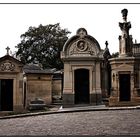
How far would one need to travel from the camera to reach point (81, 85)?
19.0m

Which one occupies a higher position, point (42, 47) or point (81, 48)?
point (42, 47)

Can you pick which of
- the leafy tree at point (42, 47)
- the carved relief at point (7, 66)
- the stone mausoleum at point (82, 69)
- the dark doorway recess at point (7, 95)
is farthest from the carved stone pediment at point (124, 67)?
the leafy tree at point (42, 47)

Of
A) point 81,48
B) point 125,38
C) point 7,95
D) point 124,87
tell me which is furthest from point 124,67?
point 7,95

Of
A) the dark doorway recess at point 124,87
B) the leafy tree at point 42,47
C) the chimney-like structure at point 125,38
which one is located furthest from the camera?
the leafy tree at point 42,47

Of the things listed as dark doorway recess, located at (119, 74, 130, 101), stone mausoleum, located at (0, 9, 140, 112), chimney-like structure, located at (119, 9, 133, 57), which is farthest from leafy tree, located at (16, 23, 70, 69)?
dark doorway recess, located at (119, 74, 130, 101)

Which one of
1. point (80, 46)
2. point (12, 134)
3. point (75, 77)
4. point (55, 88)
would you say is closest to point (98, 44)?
point (80, 46)

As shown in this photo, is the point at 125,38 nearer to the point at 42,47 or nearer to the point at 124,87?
the point at 124,87

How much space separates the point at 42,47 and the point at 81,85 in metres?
29.5

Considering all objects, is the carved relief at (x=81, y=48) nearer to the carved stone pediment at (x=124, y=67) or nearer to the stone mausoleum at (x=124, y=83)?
the stone mausoleum at (x=124, y=83)

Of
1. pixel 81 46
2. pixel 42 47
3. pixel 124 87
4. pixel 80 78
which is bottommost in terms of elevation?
pixel 124 87

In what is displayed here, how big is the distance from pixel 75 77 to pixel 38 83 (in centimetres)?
329

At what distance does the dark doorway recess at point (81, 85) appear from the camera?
18.9 metres

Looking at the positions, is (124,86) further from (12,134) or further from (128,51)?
(12,134)

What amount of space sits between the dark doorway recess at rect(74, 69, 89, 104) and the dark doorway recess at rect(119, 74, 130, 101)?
2166 millimetres
